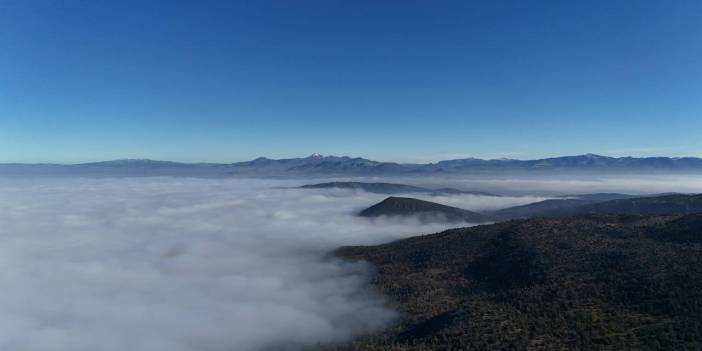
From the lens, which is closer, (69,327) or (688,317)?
(688,317)

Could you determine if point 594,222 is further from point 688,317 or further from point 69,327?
point 69,327

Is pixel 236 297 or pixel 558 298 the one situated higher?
pixel 558 298

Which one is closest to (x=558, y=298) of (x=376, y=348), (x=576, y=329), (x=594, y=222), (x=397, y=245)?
(x=576, y=329)

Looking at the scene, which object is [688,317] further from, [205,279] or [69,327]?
[205,279]

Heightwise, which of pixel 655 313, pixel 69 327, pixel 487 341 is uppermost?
pixel 655 313

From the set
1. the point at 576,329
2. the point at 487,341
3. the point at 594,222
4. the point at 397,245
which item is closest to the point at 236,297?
the point at 397,245

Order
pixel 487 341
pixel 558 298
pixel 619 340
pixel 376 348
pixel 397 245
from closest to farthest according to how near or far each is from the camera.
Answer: pixel 619 340, pixel 487 341, pixel 376 348, pixel 558 298, pixel 397 245

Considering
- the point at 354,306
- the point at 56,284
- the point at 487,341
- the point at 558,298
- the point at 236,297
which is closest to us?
the point at 487,341
